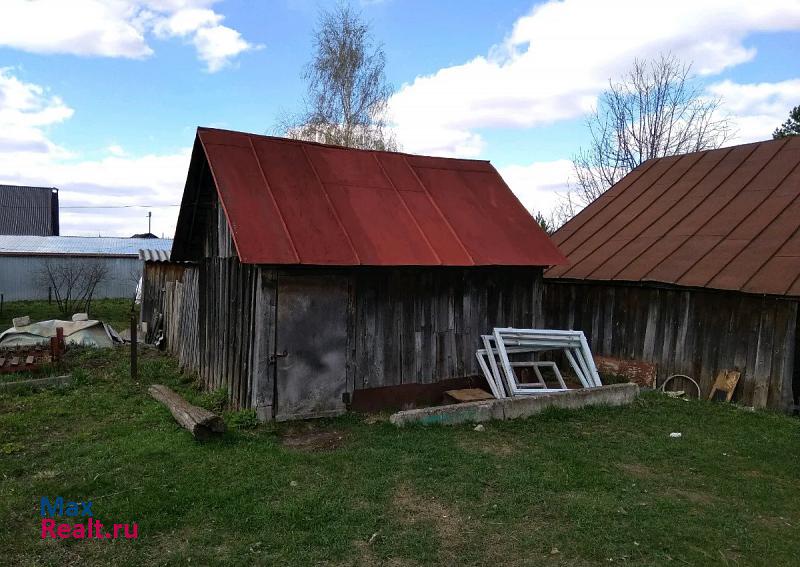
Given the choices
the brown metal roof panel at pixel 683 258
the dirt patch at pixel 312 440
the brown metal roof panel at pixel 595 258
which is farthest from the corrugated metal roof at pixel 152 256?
the brown metal roof panel at pixel 683 258

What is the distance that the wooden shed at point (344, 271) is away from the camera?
7766mm

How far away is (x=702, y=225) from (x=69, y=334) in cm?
1459

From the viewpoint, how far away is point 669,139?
25.0m

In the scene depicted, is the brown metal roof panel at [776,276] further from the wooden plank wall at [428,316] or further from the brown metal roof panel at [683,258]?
the wooden plank wall at [428,316]

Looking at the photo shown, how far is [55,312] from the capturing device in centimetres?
2198

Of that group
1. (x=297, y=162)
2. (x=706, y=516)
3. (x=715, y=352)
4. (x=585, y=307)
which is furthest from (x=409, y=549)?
(x=585, y=307)

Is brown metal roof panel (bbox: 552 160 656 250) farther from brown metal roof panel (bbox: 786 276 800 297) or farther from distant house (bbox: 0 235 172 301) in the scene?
distant house (bbox: 0 235 172 301)

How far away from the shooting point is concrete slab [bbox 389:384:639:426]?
25.1 ft

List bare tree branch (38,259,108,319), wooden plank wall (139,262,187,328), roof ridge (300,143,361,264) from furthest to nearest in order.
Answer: bare tree branch (38,259,108,319), wooden plank wall (139,262,187,328), roof ridge (300,143,361,264)

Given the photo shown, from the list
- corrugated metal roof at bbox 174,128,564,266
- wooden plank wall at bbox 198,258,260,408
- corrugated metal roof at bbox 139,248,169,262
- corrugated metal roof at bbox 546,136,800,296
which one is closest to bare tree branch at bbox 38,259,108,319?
corrugated metal roof at bbox 139,248,169,262

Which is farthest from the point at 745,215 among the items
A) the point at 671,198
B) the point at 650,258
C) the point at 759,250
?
the point at 671,198

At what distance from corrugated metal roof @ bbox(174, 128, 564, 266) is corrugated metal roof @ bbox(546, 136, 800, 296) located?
115 inches

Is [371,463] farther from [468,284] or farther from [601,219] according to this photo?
[601,219]

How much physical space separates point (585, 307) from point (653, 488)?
23.7 feet
